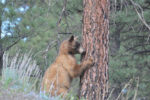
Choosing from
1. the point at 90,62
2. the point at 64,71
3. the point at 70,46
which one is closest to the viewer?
the point at 90,62

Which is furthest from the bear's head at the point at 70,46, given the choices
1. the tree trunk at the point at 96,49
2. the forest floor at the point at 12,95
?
the forest floor at the point at 12,95

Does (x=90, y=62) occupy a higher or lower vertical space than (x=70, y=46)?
lower

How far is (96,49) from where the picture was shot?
5965 mm

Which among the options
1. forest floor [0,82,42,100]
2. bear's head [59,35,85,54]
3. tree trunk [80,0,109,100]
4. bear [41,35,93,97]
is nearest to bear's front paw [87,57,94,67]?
tree trunk [80,0,109,100]

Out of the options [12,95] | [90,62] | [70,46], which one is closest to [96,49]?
[90,62]

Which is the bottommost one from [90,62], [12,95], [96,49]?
[12,95]

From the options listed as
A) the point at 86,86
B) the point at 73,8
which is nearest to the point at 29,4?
the point at 73,8

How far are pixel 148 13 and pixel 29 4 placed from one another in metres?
4.65

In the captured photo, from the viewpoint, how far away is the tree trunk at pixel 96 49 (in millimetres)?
5965

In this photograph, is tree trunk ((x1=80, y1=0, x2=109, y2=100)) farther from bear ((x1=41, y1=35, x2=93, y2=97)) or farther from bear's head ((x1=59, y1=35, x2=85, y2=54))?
bear's head ((x1=59, y1=35, x2=85, y2=54))

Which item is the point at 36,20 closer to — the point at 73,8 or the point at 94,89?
the point at 73,8

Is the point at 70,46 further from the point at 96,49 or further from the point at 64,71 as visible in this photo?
the point at 96,49

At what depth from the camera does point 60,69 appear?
6457mm

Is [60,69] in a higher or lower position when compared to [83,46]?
lower
